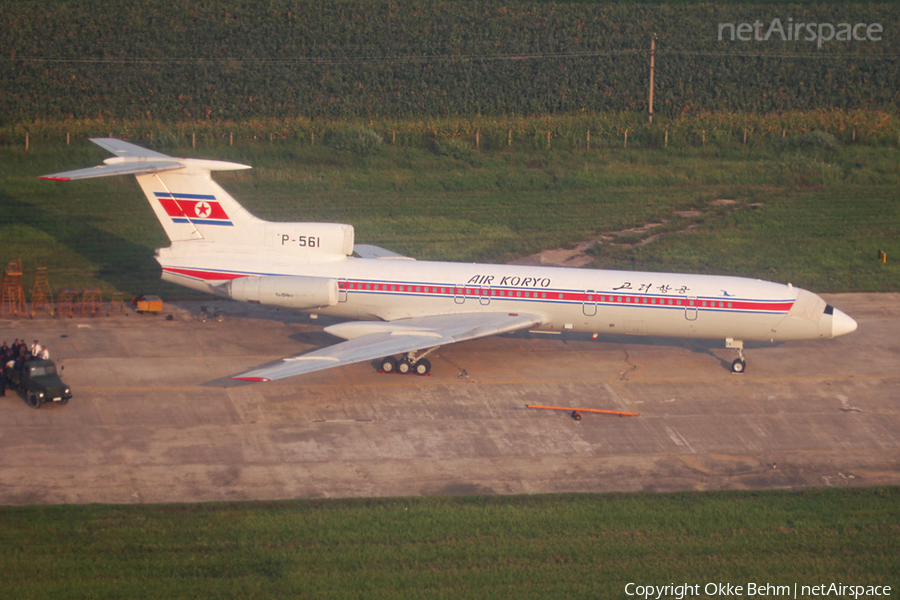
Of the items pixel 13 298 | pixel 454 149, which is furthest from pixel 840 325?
pixel 454 149

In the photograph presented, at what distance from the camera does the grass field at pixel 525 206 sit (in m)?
38.0

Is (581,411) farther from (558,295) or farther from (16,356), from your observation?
(16,356)

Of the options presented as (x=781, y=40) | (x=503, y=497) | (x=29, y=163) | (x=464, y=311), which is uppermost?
(x=781, y=40)

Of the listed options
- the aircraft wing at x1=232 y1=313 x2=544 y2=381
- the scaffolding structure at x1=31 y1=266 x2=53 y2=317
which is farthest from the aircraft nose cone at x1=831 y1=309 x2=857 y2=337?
the scaffolding structure at x1=31 y1=266 x2=53 y2=317

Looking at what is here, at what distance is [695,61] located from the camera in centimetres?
6819

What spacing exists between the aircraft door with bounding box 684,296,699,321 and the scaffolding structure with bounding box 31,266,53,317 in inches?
849

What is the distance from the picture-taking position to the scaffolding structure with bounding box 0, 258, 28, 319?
102ft

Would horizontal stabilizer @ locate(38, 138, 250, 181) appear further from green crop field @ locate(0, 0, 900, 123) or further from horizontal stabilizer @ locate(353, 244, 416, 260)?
green crop field @ locate(0, 0, 900, 123)

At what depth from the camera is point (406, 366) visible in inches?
1063

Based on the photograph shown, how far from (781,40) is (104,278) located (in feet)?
192

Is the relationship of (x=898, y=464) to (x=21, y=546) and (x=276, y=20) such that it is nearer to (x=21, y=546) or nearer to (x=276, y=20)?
(x=21, y=546)

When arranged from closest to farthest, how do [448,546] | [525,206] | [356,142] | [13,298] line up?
[448,546], [13,298], [525,206], [356,142]

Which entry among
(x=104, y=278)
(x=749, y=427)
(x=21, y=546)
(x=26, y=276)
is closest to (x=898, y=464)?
(x=749, y=427)

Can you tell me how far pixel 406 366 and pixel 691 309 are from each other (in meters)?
8.98
